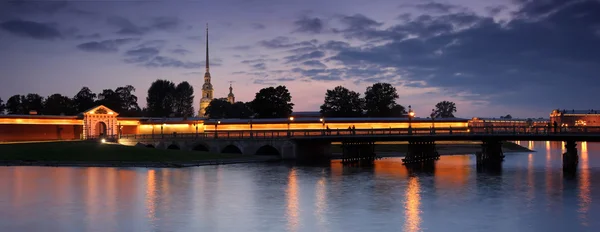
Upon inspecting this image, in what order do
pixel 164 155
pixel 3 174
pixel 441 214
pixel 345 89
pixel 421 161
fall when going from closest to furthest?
pixel 441 214
pixel 3 174
pixel 164 155
pixel 421 161
pixel 345 89

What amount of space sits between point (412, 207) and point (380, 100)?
143 m

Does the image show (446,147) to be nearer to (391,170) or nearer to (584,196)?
(391,170)

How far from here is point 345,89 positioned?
189m

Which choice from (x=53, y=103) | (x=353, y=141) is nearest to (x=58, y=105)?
(x=53, y=103)

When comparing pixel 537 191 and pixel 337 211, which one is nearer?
pixel 337 211

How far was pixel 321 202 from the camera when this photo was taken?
49531 mm

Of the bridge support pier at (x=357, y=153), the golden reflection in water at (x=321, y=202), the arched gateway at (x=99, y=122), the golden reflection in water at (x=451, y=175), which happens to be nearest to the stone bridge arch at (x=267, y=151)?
the bridge support pier at (x=357, y=153)

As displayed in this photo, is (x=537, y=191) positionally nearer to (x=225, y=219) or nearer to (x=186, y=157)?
(x=225, y=219)

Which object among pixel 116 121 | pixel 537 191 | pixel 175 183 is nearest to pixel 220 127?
pixel 116 121

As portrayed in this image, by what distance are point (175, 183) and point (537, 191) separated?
3357 cm

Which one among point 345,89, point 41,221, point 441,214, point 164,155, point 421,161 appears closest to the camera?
point 41,221

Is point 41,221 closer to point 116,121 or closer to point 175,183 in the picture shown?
point 175,183

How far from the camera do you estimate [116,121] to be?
132250 millimetres

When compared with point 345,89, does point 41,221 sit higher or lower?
lower
